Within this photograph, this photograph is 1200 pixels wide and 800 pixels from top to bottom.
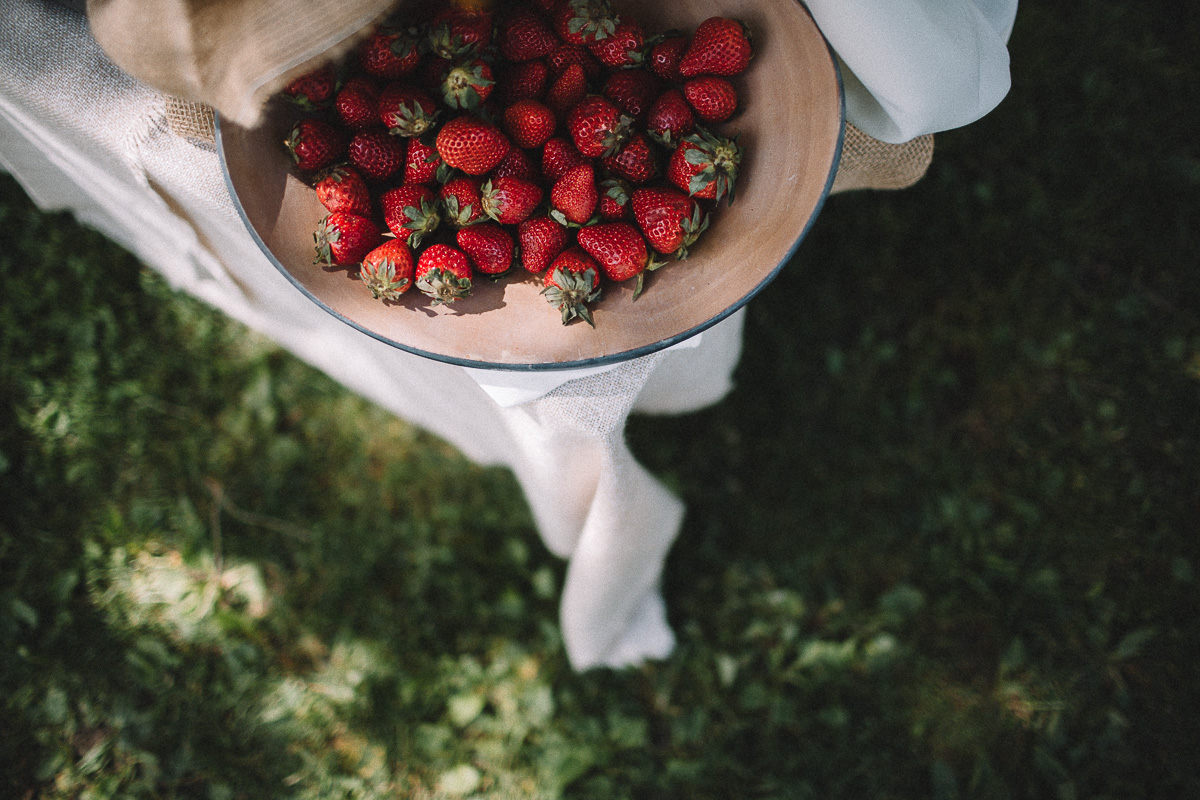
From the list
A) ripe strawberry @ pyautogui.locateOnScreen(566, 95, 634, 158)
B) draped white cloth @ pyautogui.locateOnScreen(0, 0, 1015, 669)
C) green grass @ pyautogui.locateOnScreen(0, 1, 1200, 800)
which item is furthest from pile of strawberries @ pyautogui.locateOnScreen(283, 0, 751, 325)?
green grass @ pyautogui.locateOnScreen(0, 1, 1200, 800)

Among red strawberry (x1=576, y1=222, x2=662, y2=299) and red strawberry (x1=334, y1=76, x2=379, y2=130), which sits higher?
red strawberry (x1=334, y1=76, x2=379, y2=130)

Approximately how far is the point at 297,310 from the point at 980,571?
1.65m

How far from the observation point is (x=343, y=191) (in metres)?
0.90

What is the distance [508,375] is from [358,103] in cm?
41

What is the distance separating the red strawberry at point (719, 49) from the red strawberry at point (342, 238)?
479 millimetres

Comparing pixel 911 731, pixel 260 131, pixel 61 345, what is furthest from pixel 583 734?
pixel 61 345

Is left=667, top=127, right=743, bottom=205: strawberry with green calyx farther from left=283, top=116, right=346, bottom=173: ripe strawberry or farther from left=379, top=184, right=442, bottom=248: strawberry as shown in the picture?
left=283, top=116, right=346, bottom=173: ripe strawberry

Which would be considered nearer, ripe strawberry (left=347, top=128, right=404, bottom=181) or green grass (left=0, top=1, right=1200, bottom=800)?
ripe strawberry (left=347, top=128, right=404, bottom=181)

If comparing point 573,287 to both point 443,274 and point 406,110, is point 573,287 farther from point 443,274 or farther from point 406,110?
point 406,110

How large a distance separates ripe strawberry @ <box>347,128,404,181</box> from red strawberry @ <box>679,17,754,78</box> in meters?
0.41

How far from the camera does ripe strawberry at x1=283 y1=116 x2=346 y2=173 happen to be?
0.90 meters

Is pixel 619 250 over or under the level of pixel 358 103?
under

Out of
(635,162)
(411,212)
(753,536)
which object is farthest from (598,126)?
(753,536)

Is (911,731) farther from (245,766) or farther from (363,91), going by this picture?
(363,91)
